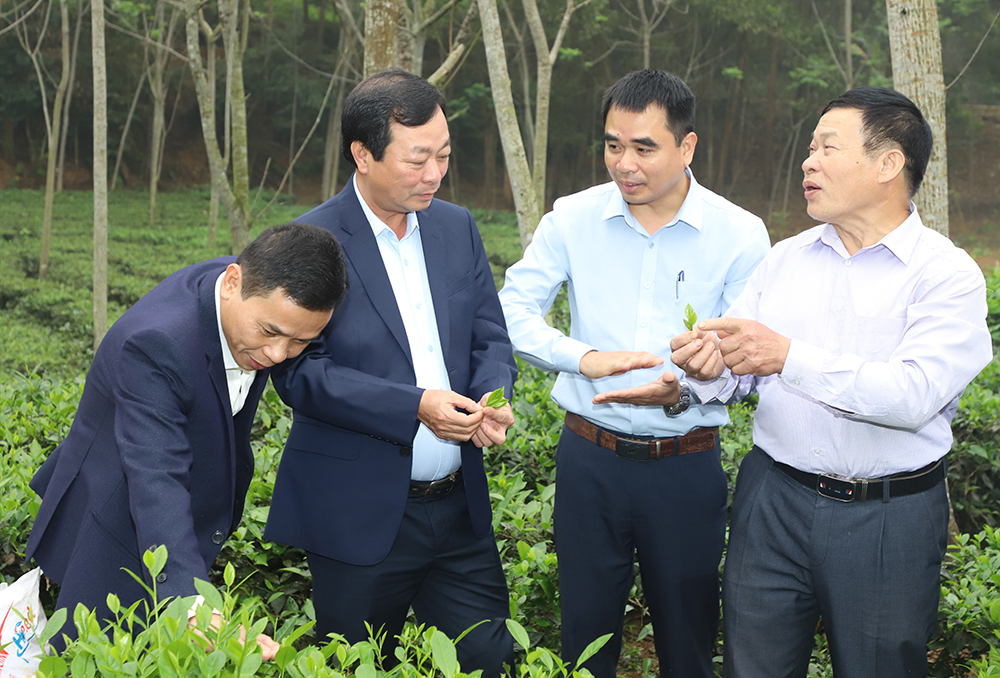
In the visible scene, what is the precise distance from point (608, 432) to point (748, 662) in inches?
34.7

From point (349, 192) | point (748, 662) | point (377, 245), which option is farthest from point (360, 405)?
point (748, 662)

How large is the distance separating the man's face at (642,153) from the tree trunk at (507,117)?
10.5ft

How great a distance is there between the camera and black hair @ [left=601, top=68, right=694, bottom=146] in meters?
3.05

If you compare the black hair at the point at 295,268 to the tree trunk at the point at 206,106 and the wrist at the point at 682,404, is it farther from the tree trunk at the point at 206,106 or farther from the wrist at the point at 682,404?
the tree trunk at the point at 206,106

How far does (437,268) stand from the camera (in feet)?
10.3

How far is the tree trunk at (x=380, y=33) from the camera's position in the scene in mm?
5074

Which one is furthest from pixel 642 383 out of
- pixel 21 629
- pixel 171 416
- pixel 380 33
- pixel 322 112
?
pixel 322 112

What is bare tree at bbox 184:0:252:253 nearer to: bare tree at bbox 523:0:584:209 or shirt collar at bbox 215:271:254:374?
bare tree at bbox 523:0:584:209

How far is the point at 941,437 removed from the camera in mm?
2562

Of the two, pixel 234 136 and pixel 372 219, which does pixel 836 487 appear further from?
pixel 234 136

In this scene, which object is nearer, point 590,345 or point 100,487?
point 100,487

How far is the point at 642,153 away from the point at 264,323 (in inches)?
58.8

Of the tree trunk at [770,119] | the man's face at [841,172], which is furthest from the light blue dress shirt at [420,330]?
the tree trunk at [770,119]

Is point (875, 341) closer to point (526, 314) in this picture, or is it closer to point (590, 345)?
point (590, 345)
